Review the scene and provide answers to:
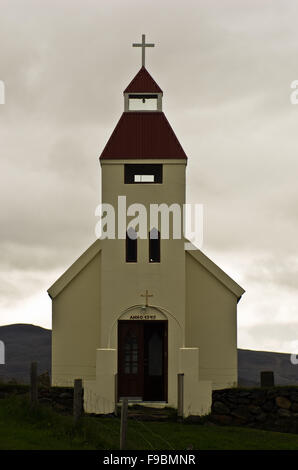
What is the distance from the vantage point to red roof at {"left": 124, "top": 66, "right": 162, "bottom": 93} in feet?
103

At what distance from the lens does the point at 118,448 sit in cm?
2053

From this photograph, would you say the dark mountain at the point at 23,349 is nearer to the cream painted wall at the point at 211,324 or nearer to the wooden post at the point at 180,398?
the cream painted wall at the point at 211,324

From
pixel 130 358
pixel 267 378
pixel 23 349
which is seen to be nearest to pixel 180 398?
pixel 130 358

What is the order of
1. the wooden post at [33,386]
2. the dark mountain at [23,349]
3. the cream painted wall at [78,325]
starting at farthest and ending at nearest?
the dark mountain at [23,349] < the cream painted wall at [78,325] < the wooden post at [33,386]

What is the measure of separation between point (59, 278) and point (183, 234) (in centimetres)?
462

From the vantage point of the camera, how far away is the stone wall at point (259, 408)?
2758 centimetres

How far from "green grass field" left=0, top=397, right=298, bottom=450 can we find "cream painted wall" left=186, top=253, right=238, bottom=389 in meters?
3.89

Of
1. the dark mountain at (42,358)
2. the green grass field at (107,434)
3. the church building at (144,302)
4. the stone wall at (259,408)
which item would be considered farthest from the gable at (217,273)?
the dark mountain at (42,358)

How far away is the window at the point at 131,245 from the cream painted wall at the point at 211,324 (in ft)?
6.86

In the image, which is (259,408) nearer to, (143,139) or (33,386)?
(33,386)

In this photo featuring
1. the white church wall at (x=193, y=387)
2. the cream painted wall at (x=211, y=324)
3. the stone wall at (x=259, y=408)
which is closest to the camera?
the stone wall at (x=259, y=408)

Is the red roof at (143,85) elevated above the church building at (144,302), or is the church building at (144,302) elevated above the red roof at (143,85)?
the red roof at (143,85)
